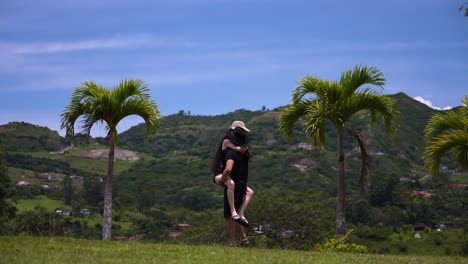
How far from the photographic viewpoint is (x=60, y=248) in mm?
9453

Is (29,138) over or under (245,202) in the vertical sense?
over

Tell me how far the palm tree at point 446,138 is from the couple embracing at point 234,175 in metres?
4.53

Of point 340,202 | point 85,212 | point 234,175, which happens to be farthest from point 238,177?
point 85,212

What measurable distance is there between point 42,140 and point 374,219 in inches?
4993

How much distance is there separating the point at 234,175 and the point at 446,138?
4974mm

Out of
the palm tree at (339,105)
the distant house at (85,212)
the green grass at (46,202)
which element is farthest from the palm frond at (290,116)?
the green grass at (46,202)

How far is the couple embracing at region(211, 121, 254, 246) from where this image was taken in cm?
1200

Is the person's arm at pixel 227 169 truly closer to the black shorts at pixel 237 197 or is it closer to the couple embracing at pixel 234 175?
the couple embracing at pixel 234 175

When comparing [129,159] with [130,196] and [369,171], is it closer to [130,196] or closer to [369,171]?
[130,196]

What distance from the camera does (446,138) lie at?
45.6 feet

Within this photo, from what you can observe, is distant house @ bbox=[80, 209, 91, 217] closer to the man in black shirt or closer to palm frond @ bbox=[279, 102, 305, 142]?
palm frond @ bbox=[279, 102, 305, 142]

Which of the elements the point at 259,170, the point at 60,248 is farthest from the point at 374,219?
the point at 60,248

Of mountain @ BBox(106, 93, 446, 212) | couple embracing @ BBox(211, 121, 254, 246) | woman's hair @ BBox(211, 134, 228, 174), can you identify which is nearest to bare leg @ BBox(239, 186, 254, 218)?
couple embracing @ BBox(211, 121, 254, 246)

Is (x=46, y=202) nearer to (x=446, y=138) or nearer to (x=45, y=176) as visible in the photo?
(x=45, y=176)
